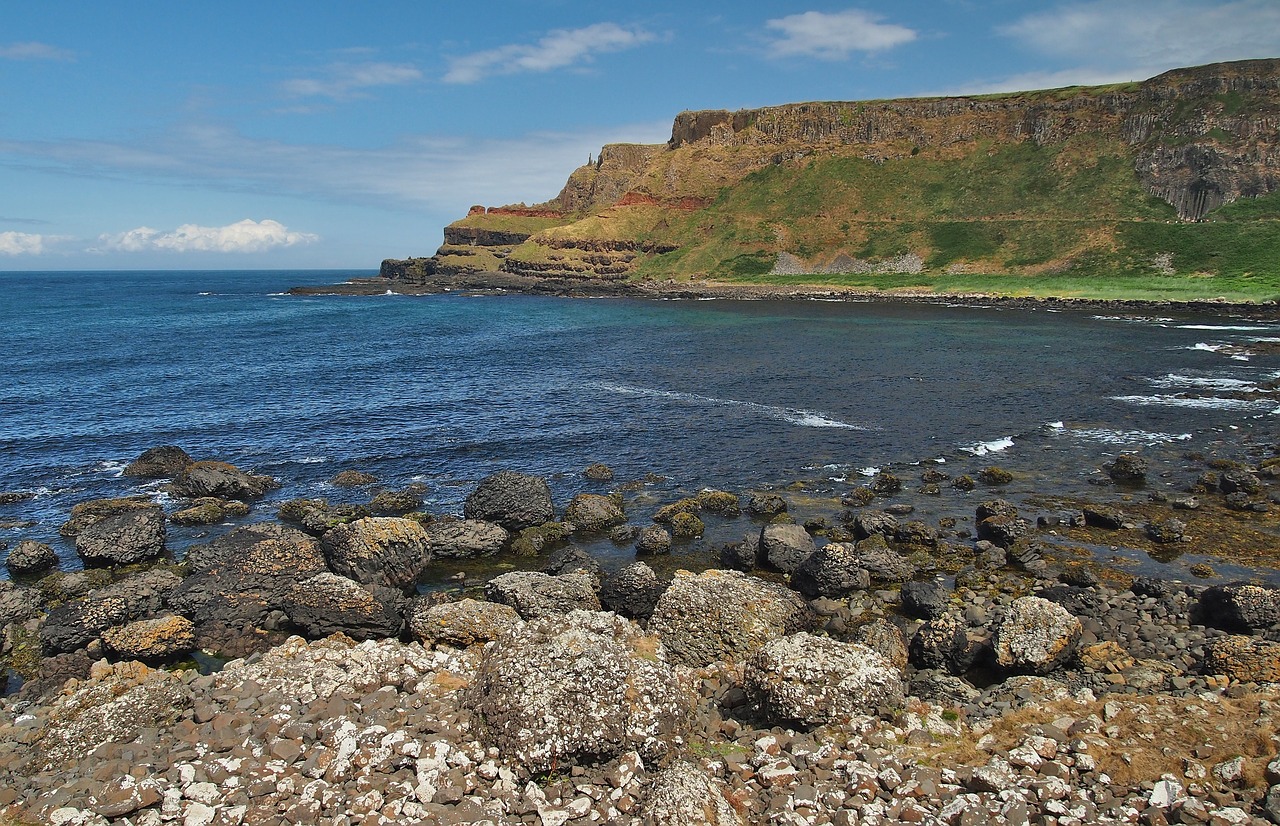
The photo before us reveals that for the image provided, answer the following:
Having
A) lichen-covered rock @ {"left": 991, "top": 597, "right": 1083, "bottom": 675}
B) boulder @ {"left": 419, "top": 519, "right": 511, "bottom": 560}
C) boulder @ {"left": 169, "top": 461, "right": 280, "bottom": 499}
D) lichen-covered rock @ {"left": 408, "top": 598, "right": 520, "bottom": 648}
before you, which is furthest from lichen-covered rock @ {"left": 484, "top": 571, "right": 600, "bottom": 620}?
boulder @ {"left": 169, "top": 461, "right": 280, "bottom": 499}

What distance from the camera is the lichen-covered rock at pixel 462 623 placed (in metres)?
18.9

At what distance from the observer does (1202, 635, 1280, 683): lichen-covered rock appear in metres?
15.8

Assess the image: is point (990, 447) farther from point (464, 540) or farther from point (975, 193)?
point (975, 193)

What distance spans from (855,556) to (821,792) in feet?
44.8

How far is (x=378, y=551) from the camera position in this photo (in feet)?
79.8

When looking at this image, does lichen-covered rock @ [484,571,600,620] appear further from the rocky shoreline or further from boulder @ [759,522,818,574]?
boulder @ [759,522,818,574]

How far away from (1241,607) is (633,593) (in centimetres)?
1602

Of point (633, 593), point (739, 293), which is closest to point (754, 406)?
point (633, 593)

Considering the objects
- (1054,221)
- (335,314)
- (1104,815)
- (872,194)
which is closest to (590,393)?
(1104,815)

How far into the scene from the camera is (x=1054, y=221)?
14238 cm

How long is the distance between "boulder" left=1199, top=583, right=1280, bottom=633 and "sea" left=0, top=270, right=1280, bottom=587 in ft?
35.1

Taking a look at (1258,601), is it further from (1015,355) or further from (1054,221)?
(1054,221)

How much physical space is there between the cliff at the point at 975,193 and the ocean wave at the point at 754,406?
10542 cm

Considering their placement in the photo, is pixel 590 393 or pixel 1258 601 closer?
pixel 1258 601
